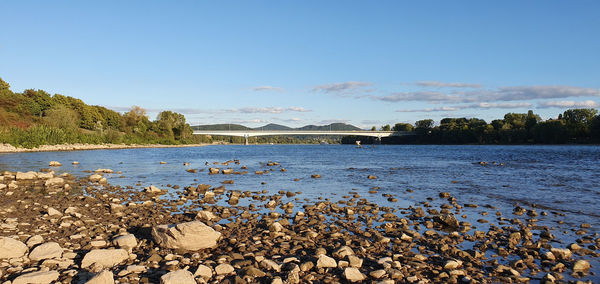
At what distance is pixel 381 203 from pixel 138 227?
10.5 m

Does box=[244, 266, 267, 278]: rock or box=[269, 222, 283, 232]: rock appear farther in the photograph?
box=[269, 222, 283, 232]: rock

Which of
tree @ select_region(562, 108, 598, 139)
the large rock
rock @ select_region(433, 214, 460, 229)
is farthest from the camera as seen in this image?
tree @ select_region(562, 108, 598, 139)

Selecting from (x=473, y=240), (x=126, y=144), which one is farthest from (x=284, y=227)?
(x=126, y=144)

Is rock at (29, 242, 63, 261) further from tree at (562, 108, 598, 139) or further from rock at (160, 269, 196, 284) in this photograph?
tree at (562, 108, 598, 139)

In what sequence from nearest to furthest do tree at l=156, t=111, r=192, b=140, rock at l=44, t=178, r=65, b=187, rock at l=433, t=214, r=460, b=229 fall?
1. rock at l=433, t=214, r=460, b=229
2. rock at l=44, t=178, r=65, b=187
3. tree at l=156, t=111, r=192, b=140

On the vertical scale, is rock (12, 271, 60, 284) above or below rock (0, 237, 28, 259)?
below

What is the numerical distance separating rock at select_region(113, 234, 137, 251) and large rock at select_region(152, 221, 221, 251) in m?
0.49

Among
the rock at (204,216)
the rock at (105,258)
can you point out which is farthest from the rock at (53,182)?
the rock at (105,258)

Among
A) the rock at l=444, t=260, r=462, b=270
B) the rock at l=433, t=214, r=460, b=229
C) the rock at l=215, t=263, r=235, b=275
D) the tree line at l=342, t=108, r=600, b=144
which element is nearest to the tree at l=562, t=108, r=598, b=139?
the tree line at l=342, t=108, r=600, b=144

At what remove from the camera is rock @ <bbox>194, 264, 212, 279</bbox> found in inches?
281

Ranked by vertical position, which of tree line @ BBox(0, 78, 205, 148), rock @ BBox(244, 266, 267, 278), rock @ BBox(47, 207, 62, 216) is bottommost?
rock @ BBox(244, 266, 267, 278)

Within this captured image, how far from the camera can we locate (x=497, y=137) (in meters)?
162

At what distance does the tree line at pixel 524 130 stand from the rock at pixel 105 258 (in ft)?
548

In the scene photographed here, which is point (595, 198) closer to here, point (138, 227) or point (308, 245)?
point (308, 245)
